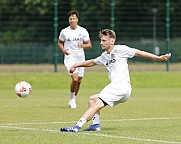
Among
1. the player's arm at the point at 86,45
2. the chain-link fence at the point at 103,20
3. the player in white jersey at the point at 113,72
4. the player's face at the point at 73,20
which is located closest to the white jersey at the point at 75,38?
the player's arm at the point at 86,45

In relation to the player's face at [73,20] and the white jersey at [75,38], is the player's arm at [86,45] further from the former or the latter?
the player's face at [73,20]

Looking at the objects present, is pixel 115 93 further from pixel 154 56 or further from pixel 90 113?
pixel 154 56

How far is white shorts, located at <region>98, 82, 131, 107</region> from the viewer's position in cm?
1214

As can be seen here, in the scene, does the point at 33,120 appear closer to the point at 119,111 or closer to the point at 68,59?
the point at 119,111

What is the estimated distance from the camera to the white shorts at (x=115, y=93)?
12.1 metres

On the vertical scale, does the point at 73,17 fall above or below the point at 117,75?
above

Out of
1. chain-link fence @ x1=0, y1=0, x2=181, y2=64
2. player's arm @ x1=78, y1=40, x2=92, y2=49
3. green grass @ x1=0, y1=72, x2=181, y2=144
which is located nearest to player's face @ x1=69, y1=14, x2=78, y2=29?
player's arm @ x1=78, y1=40, x2=92, y2=49

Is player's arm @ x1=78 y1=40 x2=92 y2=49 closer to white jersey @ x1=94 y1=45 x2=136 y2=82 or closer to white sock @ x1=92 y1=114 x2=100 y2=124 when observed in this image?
white jersey @ x1=94 y1=45 x2=136 y2=82

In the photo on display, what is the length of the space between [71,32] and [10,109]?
2.94 meters

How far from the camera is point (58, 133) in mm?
11617

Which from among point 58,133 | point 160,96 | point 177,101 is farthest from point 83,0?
point 58,133

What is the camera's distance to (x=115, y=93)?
12.2m

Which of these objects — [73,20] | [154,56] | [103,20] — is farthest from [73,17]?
[103,20]

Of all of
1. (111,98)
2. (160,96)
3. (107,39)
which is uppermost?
(107,39)
